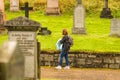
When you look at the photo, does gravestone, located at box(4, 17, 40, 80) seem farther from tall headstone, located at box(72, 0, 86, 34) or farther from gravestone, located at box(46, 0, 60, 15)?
gravestone, located at box(46, 0, 60, 15)

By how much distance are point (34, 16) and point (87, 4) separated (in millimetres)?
4307

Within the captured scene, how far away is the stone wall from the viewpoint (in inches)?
575

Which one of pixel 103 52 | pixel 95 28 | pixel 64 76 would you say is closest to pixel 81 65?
pixel 103 52

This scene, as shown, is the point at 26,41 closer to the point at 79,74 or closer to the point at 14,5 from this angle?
the point at 79,74

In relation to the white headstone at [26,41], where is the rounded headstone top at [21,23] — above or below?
above

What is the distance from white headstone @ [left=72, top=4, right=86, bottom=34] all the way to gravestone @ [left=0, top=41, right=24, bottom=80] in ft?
51.7

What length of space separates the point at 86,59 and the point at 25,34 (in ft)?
18.5

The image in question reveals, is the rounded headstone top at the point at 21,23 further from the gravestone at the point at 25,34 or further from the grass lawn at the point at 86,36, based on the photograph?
the grass lawn at the point at 86,36

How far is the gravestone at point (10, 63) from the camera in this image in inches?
109

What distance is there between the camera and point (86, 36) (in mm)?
18484

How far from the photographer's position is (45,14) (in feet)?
85.3

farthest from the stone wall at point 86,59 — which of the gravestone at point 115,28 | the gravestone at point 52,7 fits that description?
the gravestone at point 52,7

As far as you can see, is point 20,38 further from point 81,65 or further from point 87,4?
point 87,4

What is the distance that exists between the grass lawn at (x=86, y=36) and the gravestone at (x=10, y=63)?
11.9 meters
